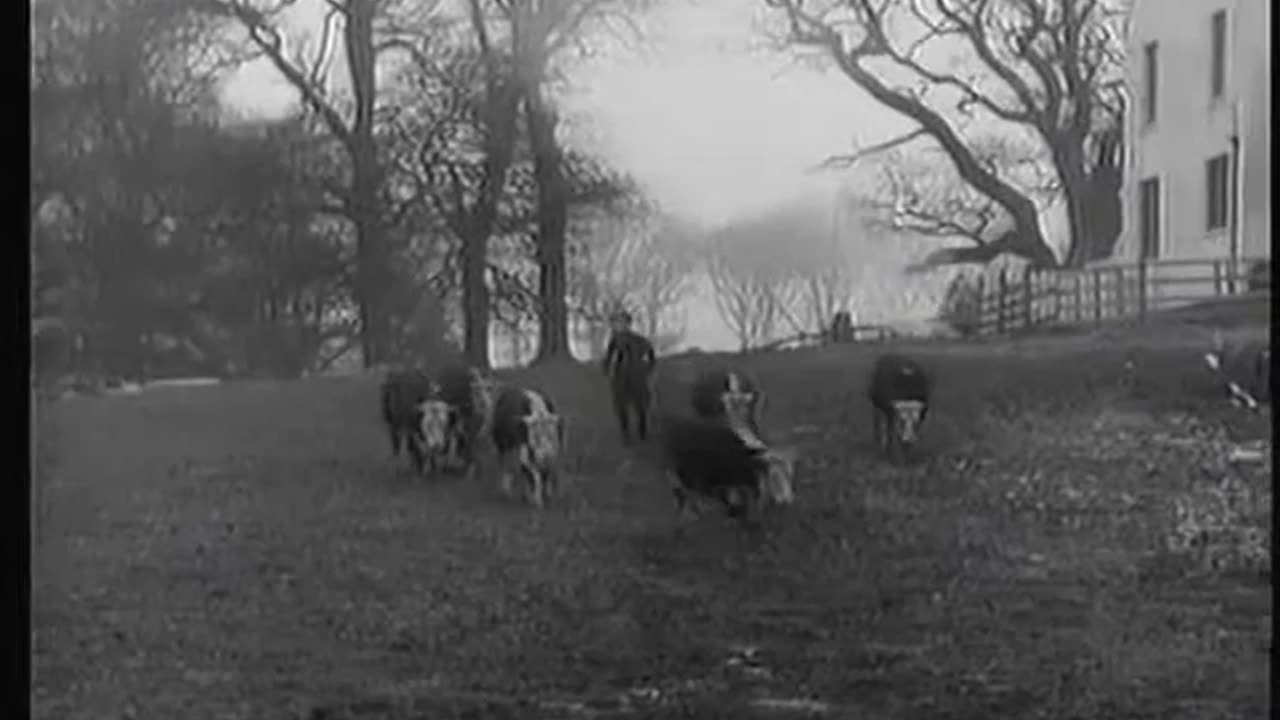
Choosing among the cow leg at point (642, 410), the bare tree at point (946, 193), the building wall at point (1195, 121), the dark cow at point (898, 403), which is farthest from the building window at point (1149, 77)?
the cow leg at point (642, 410)

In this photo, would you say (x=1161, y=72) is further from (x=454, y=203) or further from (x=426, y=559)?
(x=426, y=559)

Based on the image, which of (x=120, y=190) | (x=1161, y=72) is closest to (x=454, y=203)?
(x=120, y=190)

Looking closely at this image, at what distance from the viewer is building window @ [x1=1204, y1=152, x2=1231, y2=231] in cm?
271

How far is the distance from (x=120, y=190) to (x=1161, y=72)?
3.90 ft

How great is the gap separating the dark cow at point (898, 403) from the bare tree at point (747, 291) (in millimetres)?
132

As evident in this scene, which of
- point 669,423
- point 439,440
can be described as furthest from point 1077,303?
point 439,440

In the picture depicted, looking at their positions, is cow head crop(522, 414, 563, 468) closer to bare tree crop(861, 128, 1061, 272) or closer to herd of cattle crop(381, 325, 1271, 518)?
herd of cattle crop(381, 325, 1271, 518)

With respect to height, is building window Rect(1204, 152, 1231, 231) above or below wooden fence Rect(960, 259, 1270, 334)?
above

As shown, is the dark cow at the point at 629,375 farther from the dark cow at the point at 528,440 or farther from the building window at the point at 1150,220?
the building window at the point at 1150,220

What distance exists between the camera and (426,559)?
2.64 m

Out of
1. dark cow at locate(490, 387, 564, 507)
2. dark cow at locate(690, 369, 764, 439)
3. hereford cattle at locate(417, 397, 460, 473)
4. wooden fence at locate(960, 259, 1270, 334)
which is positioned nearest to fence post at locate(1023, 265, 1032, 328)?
wooden fence at locate(960, 259, 1270, 334)

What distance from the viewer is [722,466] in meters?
2.67

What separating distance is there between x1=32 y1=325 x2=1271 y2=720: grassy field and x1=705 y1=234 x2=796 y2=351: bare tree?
5cm

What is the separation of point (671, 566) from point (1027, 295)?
1.69 ft
